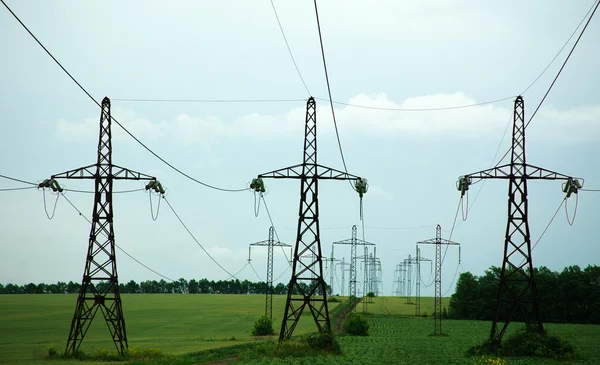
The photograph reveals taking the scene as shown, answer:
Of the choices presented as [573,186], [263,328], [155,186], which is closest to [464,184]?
[573,186]

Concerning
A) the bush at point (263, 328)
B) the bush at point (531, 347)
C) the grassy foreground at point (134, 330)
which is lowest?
the grassy foreground at point (134, 330)

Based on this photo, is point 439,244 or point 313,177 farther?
point 439,244

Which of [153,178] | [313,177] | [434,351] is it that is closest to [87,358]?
[153,178]

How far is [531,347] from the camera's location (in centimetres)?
4459

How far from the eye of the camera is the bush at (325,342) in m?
44.0

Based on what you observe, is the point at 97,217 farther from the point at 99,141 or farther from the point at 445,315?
the point at 445,315

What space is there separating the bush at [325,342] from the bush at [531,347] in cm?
1041

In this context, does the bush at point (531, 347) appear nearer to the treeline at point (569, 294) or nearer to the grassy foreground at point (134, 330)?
the grassy foreground at point (134, 330)

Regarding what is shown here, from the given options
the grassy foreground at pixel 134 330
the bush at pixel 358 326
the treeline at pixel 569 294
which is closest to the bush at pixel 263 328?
the grassy foreground at pixel 134 330

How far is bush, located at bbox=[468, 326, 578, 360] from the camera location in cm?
4438

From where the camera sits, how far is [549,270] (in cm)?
12456

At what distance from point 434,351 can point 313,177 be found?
801 inches

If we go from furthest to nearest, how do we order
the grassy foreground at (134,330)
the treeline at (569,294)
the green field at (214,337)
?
the treeline at (569,294) < the grassy foreground at (134,330) < the green field at (214,337)

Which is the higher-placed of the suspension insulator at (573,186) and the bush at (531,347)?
the suspension insulator at (573,186)
